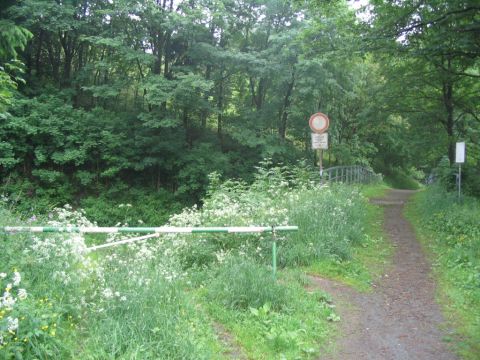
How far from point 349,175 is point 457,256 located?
13.7 m

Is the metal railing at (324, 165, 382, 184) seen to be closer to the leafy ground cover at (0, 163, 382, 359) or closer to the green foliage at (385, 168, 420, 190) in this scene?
the green foliage at (385, 168, 420, 190)

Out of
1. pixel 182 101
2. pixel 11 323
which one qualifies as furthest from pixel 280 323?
pixel 182 101

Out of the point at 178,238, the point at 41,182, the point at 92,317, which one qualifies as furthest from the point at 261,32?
the point at 92,317

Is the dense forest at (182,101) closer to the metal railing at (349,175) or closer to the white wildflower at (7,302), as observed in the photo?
the metal railing at (349,175)

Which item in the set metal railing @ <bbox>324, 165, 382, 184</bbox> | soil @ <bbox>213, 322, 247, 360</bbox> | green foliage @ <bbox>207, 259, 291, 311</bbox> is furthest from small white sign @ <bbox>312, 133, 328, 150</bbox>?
soil @ <bbox>213, 322, 247, 360</bbox>

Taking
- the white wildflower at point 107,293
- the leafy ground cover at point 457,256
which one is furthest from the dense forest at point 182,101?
the white wildflower at point 107,293

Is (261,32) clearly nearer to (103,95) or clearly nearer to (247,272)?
(103,95)

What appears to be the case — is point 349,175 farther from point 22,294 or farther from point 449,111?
point 22,294

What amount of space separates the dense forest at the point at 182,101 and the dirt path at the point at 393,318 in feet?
35.8

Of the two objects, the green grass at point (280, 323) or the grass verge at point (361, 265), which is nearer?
the green grass at point (280, 323)

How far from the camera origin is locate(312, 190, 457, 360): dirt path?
4699 millimetres

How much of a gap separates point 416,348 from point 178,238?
4123 mm

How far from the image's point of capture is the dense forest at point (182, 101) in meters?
19.3

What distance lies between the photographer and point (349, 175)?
71.4 feet
